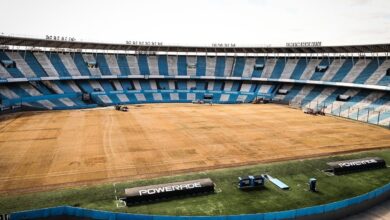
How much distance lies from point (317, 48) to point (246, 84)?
77.5 ft

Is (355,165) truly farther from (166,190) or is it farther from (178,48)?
(178,48)

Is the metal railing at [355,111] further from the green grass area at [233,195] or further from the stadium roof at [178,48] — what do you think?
the green grass area at [233,195]

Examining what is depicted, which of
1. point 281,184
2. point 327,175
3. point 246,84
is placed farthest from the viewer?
point 246,84

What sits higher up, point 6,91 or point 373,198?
point 6,91

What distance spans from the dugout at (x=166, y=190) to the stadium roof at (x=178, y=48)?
58301mm

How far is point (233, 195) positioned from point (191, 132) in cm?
2237

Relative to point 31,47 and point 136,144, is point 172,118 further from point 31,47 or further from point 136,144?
point 31,47

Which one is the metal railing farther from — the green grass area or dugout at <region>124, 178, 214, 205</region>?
dugout at <region>124, 178, 214, 205</region>

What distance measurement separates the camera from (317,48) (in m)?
A: 78.2

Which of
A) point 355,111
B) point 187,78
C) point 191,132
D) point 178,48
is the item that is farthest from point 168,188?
point 178,48

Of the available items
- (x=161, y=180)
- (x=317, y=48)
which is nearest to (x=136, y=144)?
(x=161, y=180)

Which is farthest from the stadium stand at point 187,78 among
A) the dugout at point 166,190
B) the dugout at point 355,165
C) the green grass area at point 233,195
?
the dugout at point 166,190

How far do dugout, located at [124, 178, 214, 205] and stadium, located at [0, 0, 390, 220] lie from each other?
0.11 meters

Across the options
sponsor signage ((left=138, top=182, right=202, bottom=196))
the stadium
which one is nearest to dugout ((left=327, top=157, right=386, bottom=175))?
the stadium
